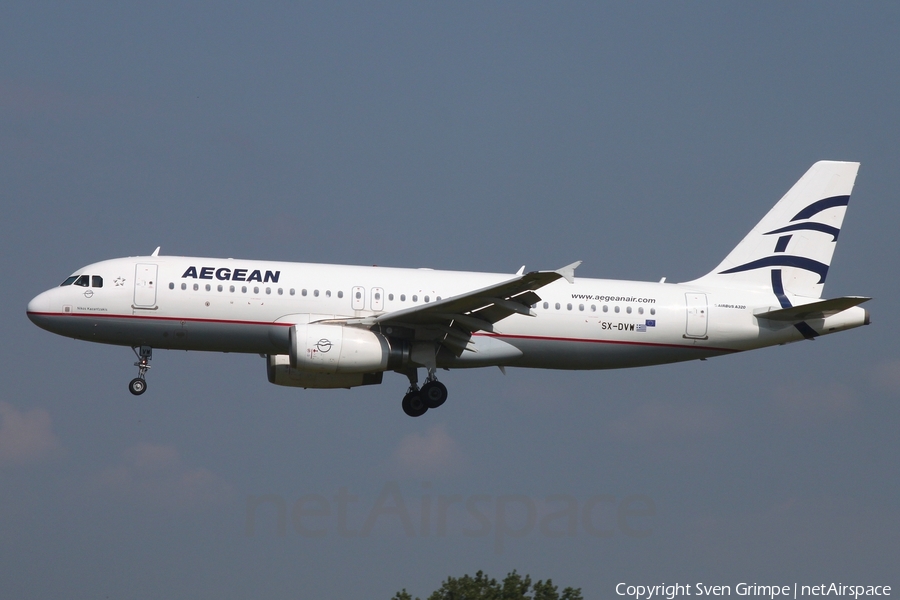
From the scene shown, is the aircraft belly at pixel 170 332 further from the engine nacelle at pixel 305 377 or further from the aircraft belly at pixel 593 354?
the aircraft belly at pixel 593 354

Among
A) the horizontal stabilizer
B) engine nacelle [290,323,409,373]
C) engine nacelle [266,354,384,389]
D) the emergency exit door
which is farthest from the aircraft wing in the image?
the horizontal stabilizer

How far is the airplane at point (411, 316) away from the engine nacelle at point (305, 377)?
45 mm

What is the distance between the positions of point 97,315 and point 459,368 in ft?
33.5

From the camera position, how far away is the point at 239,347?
33.8m

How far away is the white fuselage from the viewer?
33.2 metres

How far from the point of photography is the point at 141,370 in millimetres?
34406

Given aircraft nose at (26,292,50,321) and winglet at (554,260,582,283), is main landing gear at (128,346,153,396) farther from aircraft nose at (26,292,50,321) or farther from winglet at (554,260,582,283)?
winglet at (554,260,582,283)

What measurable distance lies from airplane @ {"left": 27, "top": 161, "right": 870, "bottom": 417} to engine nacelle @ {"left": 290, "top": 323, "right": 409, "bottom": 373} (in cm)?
4

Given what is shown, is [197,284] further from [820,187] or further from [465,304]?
[820,187]

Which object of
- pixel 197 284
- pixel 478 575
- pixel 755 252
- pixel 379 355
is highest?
pixel 755 252

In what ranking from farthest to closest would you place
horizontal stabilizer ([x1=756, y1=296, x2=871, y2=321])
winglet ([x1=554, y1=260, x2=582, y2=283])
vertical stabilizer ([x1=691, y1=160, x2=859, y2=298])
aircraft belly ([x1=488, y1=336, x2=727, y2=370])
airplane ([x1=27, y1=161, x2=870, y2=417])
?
vertical stabilizer ([x1=691, y1=160, x2=859, y2=298]), aircraft belly ([x1=488, y1=336, x2=727, y2=370]), horizontal stabilizer ([x1=756, y1=296, x2=871, y2=321]), airplane ([x1=27, y1=161, x2=870, y2=417]), winglet ([x1=554, y1=260, x2=582, y2=283])

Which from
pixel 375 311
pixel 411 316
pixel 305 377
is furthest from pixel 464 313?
pixel 305 377

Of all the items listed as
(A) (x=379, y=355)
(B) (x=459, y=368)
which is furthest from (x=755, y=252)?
(A) (x=379, y=355)

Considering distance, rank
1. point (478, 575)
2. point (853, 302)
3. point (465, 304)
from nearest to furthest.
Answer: point (465, 304)
point (853, 302)
point (478, 575)
